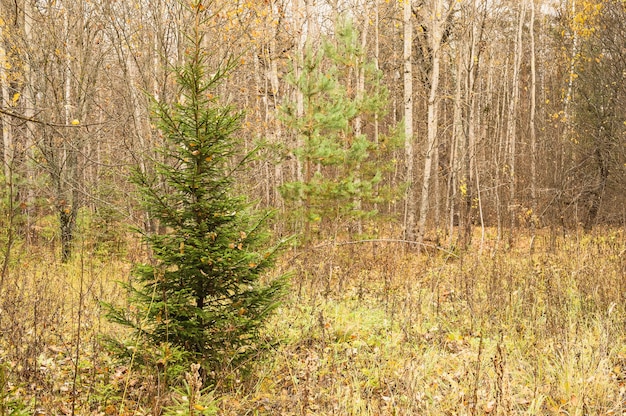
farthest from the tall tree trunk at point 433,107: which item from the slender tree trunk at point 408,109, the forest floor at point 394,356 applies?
the forest floor at point 394,356

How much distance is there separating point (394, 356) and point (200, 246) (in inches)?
90.3

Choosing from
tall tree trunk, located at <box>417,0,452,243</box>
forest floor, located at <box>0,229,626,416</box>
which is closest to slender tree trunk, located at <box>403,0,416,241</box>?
tall tree trunk, located at <box>417,0,452,243</box>

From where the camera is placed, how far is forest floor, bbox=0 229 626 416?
3.60 m

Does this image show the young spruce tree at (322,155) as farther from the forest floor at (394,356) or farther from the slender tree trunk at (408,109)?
the forest floor at (394,356)

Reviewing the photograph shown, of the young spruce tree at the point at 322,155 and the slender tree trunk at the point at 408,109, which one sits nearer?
the young spruce tree at the point at 322,155

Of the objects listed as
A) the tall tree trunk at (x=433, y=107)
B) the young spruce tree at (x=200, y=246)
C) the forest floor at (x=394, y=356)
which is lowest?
the forest floor at (x=394, y=356)

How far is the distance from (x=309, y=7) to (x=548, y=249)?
283 inches

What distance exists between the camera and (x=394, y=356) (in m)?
4.79

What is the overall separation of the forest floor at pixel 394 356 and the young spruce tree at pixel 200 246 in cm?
40

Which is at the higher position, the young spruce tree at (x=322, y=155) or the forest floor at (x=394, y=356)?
the young spruce tree at (x=322, y=155)

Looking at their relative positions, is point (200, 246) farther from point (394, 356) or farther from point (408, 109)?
point (408, 109)

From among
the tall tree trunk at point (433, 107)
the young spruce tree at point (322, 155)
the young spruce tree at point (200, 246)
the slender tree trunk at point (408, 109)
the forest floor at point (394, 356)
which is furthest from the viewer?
the slender tree trunk at point (408, 109)

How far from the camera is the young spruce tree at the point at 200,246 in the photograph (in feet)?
12.2

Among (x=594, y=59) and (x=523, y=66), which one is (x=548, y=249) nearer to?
(x=594, y=59)
